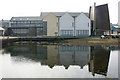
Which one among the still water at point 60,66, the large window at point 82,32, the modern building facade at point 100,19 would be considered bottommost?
the still water at point 60,66

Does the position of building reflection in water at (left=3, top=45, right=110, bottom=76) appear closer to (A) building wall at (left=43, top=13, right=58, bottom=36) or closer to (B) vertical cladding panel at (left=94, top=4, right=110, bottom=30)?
(A) building wall at (left=43, top=13, right=58, bottom=36)

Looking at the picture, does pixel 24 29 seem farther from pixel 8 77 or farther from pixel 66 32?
pixel 8 77

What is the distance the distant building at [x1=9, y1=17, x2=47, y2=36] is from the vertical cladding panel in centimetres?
2539

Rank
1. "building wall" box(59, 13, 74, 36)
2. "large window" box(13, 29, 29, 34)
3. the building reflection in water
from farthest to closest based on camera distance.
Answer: "large window" box(13, 29, 29, 34)
"building wall" box(59, 13, 74, 36)
the building reflection in water

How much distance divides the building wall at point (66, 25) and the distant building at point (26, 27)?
11886 mm

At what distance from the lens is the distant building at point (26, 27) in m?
62.5

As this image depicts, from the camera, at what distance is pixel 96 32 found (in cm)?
5344

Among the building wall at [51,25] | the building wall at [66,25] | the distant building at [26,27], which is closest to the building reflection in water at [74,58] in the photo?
the building wall at [66,25]

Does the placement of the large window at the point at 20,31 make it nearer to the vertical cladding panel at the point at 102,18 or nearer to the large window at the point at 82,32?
the large window at the point at 82,32

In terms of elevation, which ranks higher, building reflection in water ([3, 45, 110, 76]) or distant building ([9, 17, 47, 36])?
distant building ([9, 17, 47, 36])

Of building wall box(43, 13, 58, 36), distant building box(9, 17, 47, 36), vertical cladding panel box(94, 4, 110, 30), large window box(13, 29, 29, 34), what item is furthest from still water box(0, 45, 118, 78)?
large window box(13, 29, 29, 34)

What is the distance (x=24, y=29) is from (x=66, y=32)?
2459cm

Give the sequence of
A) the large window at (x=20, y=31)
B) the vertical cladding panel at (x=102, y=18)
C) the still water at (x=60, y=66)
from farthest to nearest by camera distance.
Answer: the large window at (x=20, y=31), the vertical cladding panel at (x=102, y=18), the still water at (x=60, y=66)

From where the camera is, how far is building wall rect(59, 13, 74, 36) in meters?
Answer: 52.0
